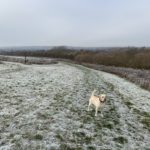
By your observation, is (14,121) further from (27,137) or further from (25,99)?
(25,99)

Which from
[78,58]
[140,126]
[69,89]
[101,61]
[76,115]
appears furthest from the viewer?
[78,58]

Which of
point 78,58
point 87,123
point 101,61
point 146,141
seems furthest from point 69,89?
point 78,58

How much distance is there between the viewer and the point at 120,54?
78.7 metres

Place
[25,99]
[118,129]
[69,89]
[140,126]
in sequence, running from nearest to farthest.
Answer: [118,129] → [140,126] → [25,99] → [69,89]

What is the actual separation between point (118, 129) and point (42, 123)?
3.61 m

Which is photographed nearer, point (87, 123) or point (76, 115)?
point (87, 123)

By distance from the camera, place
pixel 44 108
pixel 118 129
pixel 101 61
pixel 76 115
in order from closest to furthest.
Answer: pixel 118 129, pixel 76 115, pixel 44 108, pixel 101 61

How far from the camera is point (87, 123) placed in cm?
1331

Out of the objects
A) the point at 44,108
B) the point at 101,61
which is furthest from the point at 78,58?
the point at 44,108

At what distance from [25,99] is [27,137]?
717 centimetres

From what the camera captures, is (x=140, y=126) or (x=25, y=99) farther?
(x=25, y=99)

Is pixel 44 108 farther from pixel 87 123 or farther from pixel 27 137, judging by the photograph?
pixel 27 137

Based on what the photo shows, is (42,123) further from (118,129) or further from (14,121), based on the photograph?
(118,129)

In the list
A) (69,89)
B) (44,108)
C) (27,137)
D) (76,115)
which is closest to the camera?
(27,137)
